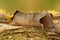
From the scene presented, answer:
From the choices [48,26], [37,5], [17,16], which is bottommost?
[48,26]

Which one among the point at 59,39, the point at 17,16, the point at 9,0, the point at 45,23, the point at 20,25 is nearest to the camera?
the point at 59,39

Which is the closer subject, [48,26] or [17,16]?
[48,26]

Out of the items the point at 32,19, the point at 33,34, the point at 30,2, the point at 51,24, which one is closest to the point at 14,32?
the point at 33,34

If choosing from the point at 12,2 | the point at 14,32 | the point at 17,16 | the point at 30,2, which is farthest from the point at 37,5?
the point at 14,32

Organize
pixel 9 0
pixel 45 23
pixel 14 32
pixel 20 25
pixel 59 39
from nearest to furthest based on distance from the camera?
pixel 59 39, pixel 14 32, pixel 20 25, pixel 45 23, pixel 9 0

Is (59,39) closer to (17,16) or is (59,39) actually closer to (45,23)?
(45,23)

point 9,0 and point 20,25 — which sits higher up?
point 9,0
